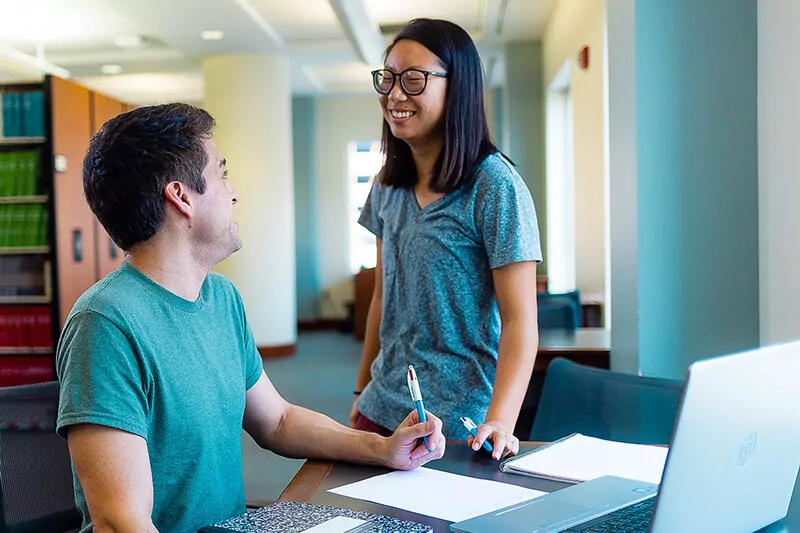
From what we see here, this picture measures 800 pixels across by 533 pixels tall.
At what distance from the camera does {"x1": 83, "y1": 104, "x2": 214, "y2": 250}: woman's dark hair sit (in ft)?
3.88

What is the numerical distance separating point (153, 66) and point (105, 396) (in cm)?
807

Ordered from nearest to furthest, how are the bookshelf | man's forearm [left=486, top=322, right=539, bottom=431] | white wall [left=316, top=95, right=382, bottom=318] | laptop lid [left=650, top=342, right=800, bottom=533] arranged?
laptop lid [left=650, top=342, right=800, bottom=533], man's forearm [left=486, top=322, right=539, bottom=431], the bookshelf, white wall [left=316, top=95, right=382, bottom=318]

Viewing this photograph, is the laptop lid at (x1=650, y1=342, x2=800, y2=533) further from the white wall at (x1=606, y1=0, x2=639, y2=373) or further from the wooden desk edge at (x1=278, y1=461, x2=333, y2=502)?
the white wall at (x1=606, y1=0, x2=639, y2=373)

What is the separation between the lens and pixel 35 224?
5.28 m

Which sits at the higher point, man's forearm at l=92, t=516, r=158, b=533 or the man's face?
the man's face

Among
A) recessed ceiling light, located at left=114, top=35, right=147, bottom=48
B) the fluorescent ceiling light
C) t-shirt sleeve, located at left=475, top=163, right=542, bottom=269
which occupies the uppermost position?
recessed ceiling light, located at left=114, top=35, right=147, bottom=48

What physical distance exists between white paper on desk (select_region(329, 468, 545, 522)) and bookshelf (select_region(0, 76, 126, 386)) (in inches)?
175

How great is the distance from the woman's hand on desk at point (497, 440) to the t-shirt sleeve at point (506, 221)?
0.31 metres

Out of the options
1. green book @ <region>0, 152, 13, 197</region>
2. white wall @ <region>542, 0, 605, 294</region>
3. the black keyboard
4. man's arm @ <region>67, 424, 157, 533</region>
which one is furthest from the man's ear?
green book @ <region>0, 152, 13, 197</region>

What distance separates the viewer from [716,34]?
2121 mm

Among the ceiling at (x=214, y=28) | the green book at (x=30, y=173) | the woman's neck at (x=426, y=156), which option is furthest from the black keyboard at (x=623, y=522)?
the green book at (x=30, y=173)

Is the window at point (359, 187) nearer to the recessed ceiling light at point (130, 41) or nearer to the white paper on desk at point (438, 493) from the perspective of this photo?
the recessed ceiling light at point (130, 41)

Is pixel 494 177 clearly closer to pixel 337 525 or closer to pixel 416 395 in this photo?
pixel 416 395

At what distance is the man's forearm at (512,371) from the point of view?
1478 mm
